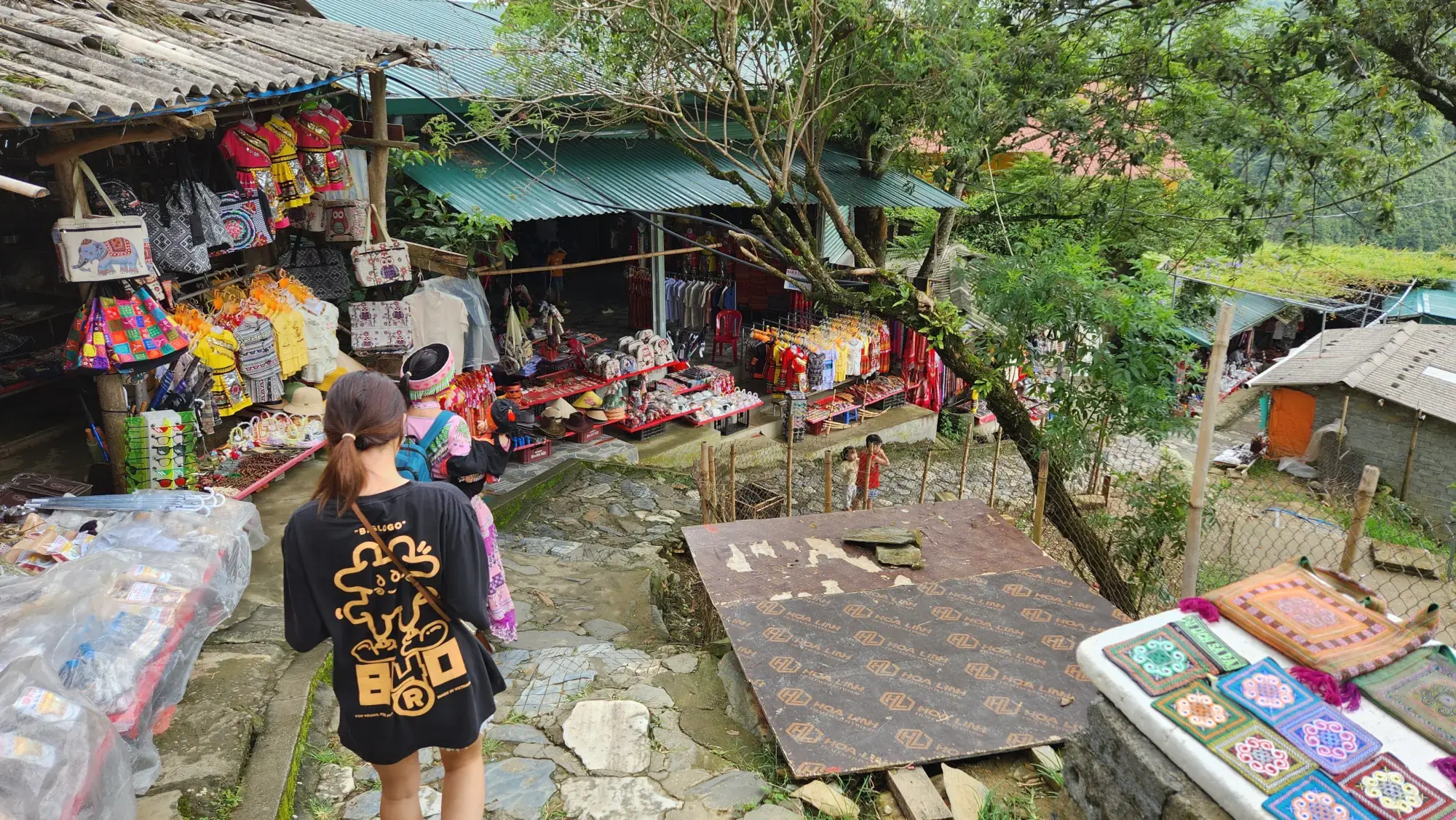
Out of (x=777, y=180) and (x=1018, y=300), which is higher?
(x=777, y=180)

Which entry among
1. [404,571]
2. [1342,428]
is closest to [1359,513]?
[404,571]

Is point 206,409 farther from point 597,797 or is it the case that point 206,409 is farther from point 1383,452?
point 1383,452

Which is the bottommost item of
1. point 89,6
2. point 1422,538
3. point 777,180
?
point 1422,538

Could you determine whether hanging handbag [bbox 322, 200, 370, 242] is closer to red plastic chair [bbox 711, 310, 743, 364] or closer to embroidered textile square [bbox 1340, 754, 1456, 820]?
red plastic chair [bbox 711, 310, 743, 364]

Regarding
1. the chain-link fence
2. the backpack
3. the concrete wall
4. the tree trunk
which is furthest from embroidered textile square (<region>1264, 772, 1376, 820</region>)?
the concrete wall

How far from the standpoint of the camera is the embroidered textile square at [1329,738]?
296cm

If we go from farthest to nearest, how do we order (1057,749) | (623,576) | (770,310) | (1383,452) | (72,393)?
(1383,452) < (770,310) < (72,393) < (623,576) < (1057,749)

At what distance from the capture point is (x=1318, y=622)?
3.45 m

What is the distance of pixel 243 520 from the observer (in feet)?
18.0

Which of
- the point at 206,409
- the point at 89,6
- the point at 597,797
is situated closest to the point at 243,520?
the point at 206,409

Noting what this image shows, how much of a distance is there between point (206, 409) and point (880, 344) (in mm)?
10256

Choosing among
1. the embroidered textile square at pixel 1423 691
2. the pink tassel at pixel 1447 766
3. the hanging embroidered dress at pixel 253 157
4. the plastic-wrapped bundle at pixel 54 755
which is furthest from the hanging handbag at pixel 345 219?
the pink tassel at pixel 1447 766

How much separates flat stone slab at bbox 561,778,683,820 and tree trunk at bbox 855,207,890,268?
12050 millimetres

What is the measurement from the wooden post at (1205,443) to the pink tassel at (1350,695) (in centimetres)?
200
